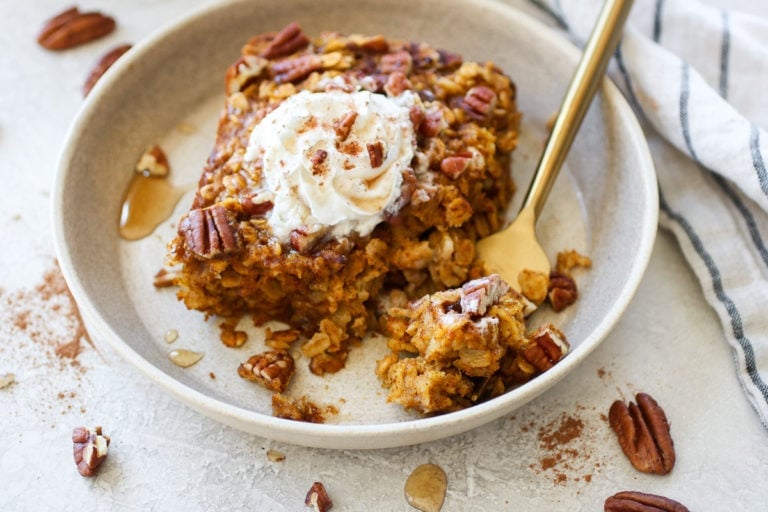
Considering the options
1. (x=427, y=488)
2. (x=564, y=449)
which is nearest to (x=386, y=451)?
(x=427, y=488)

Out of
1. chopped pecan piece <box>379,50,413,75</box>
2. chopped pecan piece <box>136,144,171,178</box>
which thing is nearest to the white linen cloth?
chopped pecan piece <box>379,50,413,75</box>

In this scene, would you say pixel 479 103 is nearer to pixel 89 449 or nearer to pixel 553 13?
pixel 553 13

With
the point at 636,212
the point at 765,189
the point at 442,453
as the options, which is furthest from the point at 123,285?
the point at 765,189

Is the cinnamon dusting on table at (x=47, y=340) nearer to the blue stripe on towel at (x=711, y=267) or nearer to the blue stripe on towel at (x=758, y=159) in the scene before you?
the blue stripe on towel at (x=711, y=267)

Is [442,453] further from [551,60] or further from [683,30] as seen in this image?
[683,30]

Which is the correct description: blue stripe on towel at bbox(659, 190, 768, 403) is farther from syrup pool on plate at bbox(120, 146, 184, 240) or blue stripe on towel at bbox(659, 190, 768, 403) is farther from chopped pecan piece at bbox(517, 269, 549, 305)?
syrup pool on plate at bbox(120, 146, 184, 240)

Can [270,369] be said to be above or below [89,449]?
above
